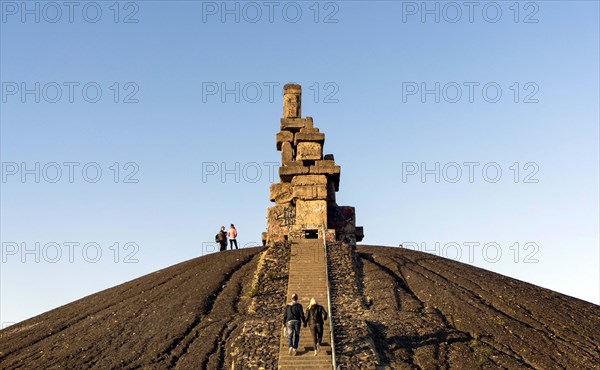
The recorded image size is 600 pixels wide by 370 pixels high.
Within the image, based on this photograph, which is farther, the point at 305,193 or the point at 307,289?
the point at 305,193

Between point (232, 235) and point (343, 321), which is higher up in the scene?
point (232, 235)

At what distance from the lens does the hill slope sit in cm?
2197

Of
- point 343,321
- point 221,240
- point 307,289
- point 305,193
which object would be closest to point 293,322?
point 343,321

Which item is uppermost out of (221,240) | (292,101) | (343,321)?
(292,101)

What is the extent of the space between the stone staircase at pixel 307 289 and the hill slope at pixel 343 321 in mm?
417

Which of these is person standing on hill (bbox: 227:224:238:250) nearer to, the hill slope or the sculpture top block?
the hill slope

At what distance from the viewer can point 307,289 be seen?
87.8ft

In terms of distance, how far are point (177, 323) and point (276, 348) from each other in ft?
14.2

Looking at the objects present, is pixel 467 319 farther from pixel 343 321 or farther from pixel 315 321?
pixel 315 321

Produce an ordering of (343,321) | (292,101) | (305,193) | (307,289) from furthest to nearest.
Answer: (292,101) < (305,193) < (307,289) < (343,321)

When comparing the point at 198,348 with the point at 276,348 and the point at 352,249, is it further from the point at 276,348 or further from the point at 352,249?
the point at 352,249

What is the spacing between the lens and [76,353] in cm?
2311

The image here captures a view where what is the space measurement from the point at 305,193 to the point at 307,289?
29.7 ft

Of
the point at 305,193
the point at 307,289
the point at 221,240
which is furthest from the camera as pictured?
the point at 221,240
